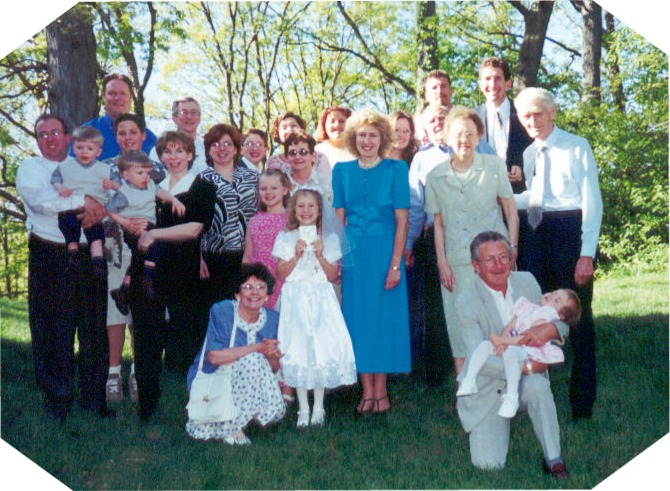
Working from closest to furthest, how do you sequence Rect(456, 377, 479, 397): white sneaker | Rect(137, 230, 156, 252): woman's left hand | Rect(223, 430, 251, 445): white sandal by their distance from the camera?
Rect(456, 377, 479, 397): white sneaker
Rect(223, 430, 251, 445): white sandal
Rect(137, 230, 156, 252): woman's left hand

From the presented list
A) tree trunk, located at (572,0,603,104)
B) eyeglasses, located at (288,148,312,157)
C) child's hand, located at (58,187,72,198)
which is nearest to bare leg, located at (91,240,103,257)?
child's hand, located at (58,187,72,198)

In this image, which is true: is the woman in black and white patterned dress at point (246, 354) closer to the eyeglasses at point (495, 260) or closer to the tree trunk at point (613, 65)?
the eyeglasses at point (495, 260)

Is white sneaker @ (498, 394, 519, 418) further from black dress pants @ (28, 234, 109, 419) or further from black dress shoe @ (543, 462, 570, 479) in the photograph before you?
black dress pants @ (28, 234, 109, 419)

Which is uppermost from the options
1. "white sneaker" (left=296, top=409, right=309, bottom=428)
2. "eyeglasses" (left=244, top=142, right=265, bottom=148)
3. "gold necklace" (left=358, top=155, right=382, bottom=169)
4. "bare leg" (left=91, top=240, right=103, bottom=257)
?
"eyeglasses" (left=244, top=142, right=265, bottom=148)

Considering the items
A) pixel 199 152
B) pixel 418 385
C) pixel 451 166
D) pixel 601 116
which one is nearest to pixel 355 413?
pixel 418 385

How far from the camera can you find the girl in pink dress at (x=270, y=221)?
5.30 meters

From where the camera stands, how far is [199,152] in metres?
5.70

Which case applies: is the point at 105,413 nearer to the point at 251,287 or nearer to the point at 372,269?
the point at 251,287

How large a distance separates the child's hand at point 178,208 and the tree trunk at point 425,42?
2.31 metres

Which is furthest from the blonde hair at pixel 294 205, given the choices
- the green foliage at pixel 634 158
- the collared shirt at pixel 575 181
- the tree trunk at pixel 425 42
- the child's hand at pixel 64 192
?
the green foliage at pixel 634 158

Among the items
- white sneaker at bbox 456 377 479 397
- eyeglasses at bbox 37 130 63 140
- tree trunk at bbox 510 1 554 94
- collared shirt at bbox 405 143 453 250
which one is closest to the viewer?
white sneaker at bbox 456 377 479 397

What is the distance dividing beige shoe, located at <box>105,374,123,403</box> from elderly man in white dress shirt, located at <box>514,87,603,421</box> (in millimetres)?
2938

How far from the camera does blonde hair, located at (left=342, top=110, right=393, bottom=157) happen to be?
5.14 meters

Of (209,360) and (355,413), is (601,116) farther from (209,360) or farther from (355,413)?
(209,360)
